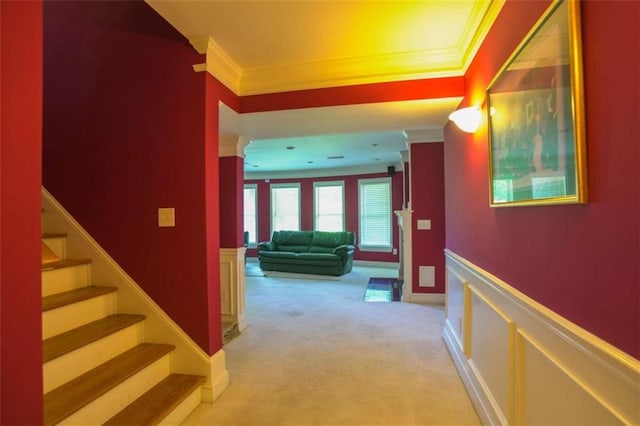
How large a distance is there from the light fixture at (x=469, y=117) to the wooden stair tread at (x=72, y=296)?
2.65 meters

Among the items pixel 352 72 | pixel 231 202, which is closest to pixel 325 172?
pixel 231 202

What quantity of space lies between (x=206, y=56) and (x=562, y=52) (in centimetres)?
202

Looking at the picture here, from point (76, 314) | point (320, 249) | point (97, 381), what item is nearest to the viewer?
point (97, 381)

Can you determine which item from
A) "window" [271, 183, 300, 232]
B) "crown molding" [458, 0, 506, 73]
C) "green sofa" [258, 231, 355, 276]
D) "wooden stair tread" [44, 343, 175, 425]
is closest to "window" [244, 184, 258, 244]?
"window" [271, 183, 300, 232]

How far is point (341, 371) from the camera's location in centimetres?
251

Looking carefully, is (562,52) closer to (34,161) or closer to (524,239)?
(524,239)

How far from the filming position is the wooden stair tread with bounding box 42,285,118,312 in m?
1.82

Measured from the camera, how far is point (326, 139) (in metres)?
4.98

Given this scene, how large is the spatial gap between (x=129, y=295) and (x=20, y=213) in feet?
5.16

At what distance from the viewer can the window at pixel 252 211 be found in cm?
901

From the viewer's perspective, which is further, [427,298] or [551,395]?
[427,298]

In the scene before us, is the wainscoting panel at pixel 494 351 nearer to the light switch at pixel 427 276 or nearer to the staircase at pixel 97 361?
the staircase at pixel 97 361

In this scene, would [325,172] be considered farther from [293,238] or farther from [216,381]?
[216,381]

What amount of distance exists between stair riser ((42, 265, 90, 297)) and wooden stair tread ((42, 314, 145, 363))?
322 millimetres
